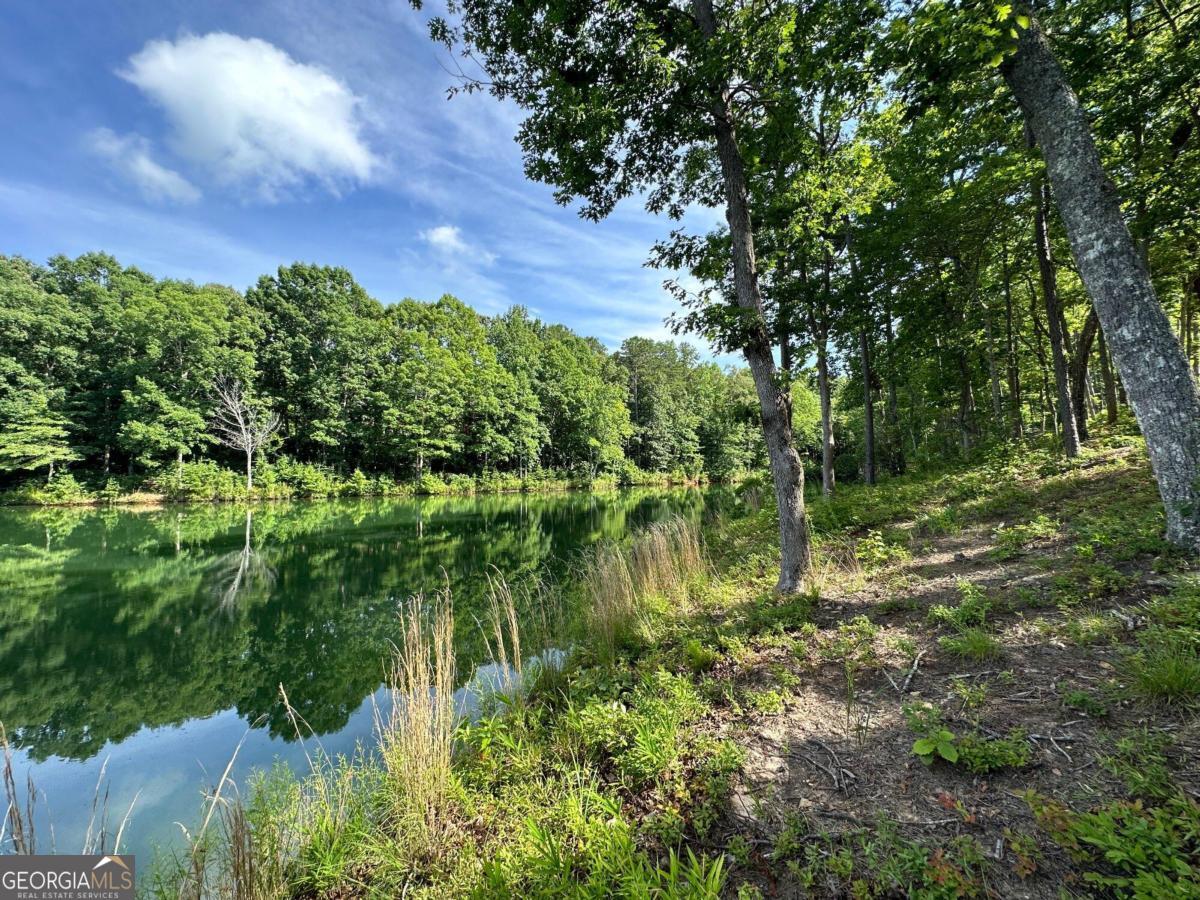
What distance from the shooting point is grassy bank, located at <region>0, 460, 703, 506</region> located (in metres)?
23.3

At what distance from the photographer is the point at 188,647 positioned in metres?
6.37

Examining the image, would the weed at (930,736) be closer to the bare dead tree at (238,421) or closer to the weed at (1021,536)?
the weed at (1021,536)

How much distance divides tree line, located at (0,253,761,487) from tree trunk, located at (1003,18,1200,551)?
14778 millimetres

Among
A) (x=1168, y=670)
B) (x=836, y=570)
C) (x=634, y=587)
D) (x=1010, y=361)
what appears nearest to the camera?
(x=1168, y=670)

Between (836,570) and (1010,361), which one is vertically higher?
(1010,361)

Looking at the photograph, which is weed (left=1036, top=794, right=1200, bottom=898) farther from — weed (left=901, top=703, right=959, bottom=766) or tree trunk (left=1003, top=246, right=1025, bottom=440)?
tree trunk (left=1003, top=246, right=1025, bottom=440)

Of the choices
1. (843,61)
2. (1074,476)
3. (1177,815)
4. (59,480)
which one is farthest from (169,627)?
(59,480)

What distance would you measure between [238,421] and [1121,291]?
113ft

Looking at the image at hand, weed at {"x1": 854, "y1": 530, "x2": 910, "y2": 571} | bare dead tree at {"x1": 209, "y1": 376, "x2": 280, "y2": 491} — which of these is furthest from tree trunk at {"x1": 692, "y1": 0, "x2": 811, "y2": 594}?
bare dead tree at {"x1": 209, "y1": 376, "x2": 280, "y2": 491}

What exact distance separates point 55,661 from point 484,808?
6824 mm

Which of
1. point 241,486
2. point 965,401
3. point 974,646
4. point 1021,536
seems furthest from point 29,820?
point 241,486

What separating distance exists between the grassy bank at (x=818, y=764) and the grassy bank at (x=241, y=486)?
29.0 meters

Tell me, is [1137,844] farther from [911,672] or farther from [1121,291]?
[1121,291]

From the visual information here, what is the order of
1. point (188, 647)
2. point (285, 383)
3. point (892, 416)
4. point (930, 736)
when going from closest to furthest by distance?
point (930, 736)
point (188, 647)
point (892, 416)
point (285, 383)
